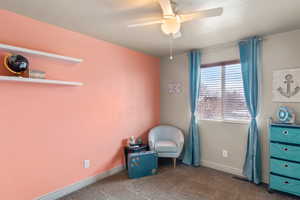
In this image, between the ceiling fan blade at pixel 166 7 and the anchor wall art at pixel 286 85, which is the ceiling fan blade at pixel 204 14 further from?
the anchor wall art at pixel 286 85

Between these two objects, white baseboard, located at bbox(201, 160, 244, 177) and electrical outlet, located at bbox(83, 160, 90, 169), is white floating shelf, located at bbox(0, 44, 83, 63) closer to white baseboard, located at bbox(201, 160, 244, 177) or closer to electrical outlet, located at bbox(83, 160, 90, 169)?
electrical outlet, located at bbox(83, 160, 90, 169)

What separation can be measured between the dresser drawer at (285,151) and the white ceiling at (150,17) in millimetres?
1719

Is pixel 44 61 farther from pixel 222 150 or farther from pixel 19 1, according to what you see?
pixel 222 150

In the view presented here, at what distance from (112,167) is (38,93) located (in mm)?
1791

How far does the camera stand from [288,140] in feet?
7.48

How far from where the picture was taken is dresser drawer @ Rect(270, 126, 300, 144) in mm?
2229

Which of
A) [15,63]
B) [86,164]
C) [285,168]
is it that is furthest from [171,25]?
[285,168]

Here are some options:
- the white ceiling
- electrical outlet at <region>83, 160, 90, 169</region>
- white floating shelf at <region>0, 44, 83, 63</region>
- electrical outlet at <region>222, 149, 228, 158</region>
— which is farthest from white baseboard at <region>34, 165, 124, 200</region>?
the white ceiling

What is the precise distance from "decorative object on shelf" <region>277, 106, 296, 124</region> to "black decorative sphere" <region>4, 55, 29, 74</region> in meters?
3.52

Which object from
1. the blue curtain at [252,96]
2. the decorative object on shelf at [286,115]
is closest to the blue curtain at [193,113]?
the blue curtain at [252,96]

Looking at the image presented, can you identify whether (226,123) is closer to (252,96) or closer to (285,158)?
(252,96)

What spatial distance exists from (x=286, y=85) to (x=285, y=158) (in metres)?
1.09

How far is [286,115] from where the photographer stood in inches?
93.7

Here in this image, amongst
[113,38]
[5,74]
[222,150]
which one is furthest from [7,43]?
[222,150]
